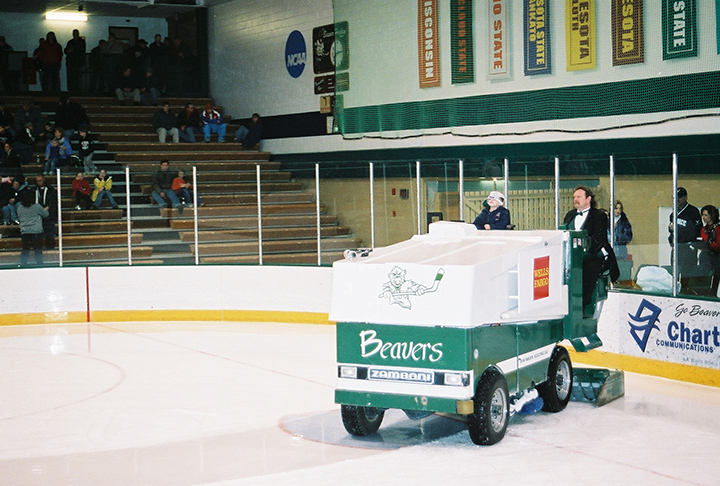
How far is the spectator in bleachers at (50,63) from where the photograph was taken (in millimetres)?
18609

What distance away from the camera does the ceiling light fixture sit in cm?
2044

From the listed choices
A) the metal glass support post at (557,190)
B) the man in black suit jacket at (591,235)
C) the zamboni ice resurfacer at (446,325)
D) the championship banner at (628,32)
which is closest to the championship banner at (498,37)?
the championship banner at (628,32)

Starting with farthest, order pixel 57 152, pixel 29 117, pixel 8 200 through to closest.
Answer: pixel 29 117 → pixel 57 152 → pixel 8 200

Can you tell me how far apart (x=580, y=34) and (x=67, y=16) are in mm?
13585

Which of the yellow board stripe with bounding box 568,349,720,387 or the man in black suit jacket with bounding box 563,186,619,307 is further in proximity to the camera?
the yellow board stripe with bounding box 568,349,720,387

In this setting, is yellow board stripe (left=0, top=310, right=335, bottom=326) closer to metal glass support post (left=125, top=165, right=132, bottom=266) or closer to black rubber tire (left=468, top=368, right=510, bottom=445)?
metal glass support post (left=125, top=165, right=132, bottom=266)

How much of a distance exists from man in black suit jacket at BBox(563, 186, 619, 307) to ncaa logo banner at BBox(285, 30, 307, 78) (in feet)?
31.3

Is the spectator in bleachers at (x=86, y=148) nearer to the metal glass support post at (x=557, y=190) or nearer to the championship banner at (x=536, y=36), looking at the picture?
the championship banner at (x=536, y=36)

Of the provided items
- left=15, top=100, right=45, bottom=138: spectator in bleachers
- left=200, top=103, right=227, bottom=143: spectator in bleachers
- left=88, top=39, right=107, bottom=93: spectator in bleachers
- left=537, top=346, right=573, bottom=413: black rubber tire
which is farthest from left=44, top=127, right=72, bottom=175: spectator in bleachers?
left=537, top=346, right=573, bottom=413: black rubber tire

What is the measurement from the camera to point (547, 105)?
11.3 meters

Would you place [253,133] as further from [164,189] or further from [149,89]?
[164,189]

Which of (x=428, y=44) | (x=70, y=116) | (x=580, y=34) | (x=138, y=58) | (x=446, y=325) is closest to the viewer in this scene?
(x=446, y=325)

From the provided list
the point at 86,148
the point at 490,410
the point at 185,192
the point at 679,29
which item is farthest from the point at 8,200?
the point at 679,29

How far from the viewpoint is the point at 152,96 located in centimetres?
1881
